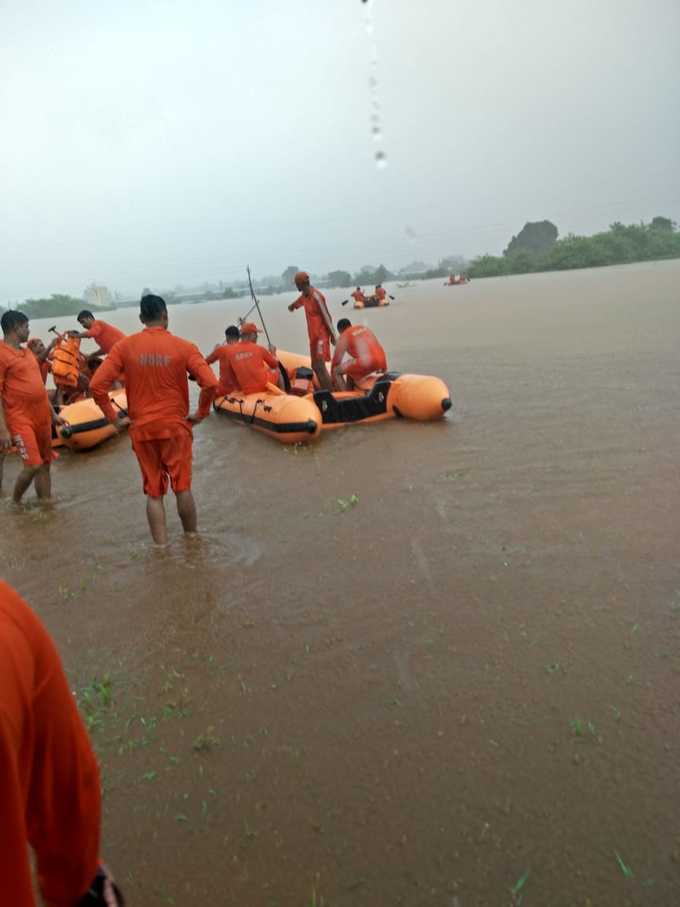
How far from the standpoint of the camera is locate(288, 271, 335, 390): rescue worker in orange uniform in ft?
27.0

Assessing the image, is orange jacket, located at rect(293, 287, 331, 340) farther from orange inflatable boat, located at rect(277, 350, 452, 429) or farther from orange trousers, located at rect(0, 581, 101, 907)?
orange trousers, located at rect(0, 581, 101, 907)

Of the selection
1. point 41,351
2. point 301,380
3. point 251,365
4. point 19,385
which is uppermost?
point 41,351

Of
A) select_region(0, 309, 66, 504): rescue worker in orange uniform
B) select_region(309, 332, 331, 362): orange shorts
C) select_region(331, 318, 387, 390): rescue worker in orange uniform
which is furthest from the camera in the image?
select_region(309, 332, 331, 362): orange shorts

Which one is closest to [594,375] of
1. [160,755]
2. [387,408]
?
[387,408]

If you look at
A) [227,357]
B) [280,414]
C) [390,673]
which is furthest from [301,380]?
[390,673]

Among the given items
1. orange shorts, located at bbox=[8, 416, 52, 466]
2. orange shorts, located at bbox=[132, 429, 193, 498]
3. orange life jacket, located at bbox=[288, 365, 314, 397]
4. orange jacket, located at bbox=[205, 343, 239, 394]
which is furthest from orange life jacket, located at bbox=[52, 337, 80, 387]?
orange shorts, located at bbox=[132, 429, 193, 498]

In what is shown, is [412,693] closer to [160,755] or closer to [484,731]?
[484,731]

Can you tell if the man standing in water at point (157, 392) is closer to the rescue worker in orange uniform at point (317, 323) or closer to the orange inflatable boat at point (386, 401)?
the orange inflatable boat at point (386, 401)

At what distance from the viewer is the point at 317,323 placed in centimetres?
833

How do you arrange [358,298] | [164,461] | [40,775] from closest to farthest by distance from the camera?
[40,775]
[164,461]
[358,298]

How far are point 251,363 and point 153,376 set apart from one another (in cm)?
378

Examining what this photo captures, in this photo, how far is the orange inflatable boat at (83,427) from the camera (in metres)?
8.23

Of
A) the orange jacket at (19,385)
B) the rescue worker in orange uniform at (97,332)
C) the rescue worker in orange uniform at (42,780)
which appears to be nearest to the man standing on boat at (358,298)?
the rescue worker in orange uniform at (97,332)

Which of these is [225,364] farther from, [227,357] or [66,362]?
[66,362]
